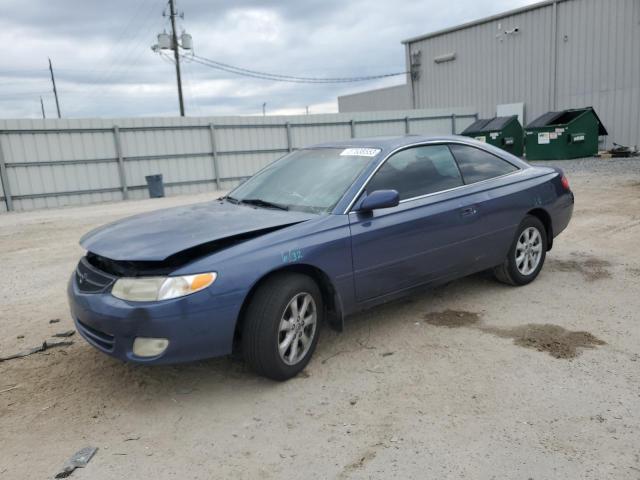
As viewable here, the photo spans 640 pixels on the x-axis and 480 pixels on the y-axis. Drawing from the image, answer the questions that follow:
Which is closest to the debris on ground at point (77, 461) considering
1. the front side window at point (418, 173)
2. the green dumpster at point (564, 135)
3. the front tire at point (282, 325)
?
the front tire at point (282, 325)

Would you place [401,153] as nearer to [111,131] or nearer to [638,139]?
[111,131]

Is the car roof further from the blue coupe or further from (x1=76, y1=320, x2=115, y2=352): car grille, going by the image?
(x1=76, y1=320, x2=115, y2=352): car grille

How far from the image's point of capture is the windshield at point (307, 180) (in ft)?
12.6

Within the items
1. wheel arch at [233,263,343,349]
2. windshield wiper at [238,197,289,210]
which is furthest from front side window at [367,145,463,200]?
wheel arch at [233,263,343,349]

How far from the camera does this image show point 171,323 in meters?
2.88

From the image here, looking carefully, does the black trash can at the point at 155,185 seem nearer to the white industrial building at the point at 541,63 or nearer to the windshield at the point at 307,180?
the windshield at the point at 307,180

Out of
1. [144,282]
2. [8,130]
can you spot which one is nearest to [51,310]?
[144,282]

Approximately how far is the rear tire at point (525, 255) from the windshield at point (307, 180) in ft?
5.86

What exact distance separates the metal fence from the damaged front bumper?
14.5 metres

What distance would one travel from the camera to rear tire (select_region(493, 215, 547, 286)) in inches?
194

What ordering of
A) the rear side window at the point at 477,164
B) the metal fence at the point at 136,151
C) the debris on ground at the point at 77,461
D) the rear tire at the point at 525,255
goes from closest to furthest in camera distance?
the debris on ground at the point at 77,461
the rear side window at the point at 477,164
the rear tire at the point at 525,255
the metal fence at the point at 136,151

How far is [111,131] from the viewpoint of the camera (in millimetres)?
16766

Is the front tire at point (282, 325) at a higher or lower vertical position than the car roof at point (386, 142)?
lower

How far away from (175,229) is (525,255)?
131 inches
